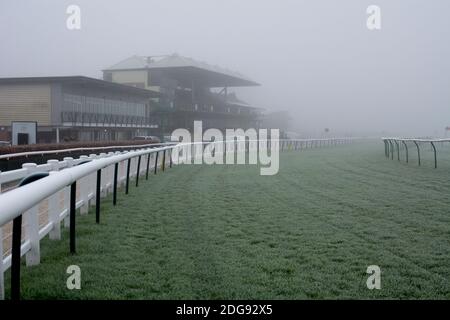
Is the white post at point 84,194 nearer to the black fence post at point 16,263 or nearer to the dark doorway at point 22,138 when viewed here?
the black fence post at point 16,263

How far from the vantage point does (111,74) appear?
53281 millimetres

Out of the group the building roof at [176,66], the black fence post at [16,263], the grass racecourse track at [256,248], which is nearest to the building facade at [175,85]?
the building roof at [176,66]

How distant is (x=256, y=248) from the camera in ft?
15.9

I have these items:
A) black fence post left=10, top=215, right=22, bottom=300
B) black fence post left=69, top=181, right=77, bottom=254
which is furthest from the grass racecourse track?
black fence post left=10, top=215, right=22, bottom=300

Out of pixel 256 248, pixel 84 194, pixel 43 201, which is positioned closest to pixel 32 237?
pixel 43 201

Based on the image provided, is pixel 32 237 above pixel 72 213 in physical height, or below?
below

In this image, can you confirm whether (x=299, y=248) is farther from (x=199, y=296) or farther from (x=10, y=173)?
(x=10, y=173)

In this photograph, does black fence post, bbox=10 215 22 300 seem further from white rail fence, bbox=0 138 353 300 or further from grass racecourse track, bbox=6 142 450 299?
grass racecourse track, bbox=6 142 450 299

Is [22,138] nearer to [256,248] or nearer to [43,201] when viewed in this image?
[43,201]

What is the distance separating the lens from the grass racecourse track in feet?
11.7
